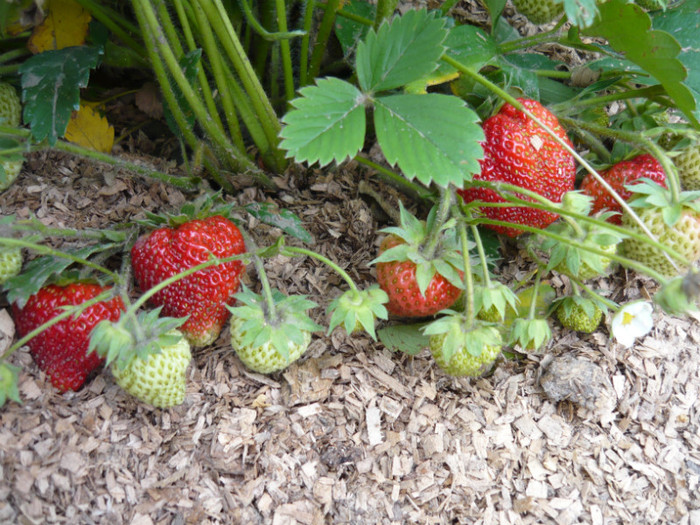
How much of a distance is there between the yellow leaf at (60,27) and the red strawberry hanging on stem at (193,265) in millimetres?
459

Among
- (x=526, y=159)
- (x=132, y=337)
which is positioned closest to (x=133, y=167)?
(x=132, y=337)

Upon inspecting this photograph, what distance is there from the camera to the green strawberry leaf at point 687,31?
3.30ft

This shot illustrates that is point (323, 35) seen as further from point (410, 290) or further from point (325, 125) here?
point (410, 290)

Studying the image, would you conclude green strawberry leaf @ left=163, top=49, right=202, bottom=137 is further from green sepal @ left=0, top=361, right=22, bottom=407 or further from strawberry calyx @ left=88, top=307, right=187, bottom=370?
green sepal @ left=0, top=361, right=22, bottom=407

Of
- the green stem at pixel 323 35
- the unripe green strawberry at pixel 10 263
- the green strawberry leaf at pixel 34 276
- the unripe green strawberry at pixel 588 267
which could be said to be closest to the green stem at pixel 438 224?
the unripe green strawberry at pixel 588 267

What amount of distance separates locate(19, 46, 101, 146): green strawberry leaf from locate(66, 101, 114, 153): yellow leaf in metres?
0.17

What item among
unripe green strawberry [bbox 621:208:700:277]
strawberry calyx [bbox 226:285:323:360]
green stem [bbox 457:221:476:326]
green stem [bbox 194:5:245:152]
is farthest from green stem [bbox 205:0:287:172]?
unripe green strawberry [bbox 621:208:700:277]

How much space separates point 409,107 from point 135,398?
67 cm

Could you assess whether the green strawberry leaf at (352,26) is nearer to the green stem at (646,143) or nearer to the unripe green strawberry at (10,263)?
the green stem at (646,143)

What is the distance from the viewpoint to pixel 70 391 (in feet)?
3.15

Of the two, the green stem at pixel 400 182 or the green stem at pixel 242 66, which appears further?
the green stem at pixel 400 182

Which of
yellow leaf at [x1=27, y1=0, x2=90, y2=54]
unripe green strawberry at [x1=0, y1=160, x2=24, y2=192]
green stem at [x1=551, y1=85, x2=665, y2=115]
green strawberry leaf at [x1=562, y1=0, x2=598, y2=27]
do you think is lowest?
green stem at [x1=551, y1=85, x2=665, y2=115]

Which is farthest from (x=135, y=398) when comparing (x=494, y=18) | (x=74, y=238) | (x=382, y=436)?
(x=494, y=18)

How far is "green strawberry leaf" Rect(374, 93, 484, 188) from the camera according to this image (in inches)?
32.8
